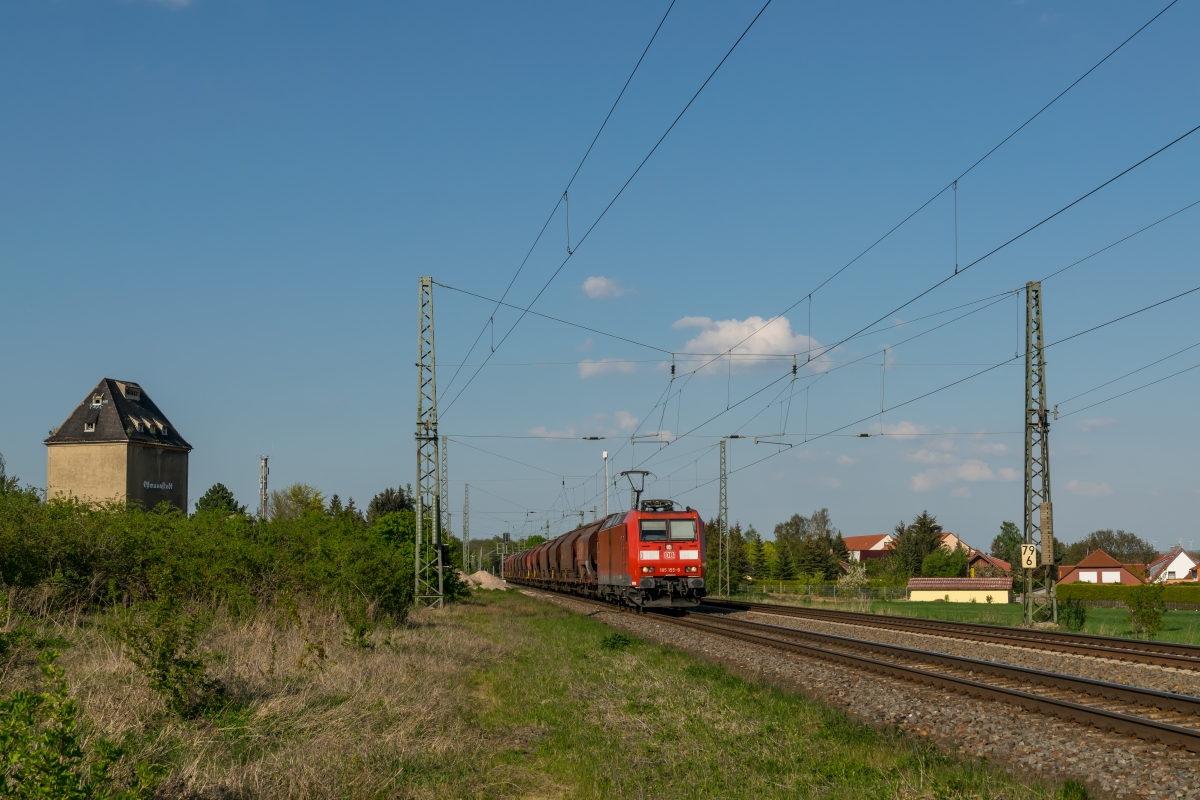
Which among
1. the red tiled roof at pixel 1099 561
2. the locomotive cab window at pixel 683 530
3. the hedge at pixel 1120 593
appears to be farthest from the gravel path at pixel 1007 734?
the red tiled roof at pixel 1099 561

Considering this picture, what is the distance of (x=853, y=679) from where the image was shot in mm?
13969

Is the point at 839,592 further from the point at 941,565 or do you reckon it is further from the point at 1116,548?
the point at 1116,548

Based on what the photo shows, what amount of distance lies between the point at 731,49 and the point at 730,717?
8.75 meters

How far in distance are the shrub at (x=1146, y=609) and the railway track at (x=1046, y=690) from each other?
8.81m

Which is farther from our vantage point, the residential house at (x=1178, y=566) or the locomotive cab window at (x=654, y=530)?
the residential house at (x=1178, y=566)

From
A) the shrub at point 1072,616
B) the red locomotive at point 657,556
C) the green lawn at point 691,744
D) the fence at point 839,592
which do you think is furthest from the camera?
the fence at point 839,592

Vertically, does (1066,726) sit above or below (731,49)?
below

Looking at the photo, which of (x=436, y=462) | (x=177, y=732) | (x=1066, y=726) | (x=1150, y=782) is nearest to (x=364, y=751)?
(x=177, y=732)

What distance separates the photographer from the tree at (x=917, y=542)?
340 feet

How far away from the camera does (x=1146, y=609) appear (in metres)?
22.5

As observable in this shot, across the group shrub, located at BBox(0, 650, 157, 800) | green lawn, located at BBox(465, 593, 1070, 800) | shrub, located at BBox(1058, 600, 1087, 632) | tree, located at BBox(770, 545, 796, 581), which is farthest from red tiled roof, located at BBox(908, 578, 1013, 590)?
shrub, located at BBox(0, 650, 157, 800)

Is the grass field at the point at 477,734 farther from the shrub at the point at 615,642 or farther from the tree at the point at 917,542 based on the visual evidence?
the tree at the point at 917,542

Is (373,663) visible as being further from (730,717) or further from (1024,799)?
(1024,799)

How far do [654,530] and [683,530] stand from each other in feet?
3.39
